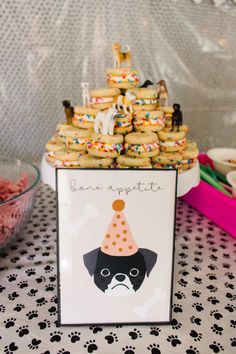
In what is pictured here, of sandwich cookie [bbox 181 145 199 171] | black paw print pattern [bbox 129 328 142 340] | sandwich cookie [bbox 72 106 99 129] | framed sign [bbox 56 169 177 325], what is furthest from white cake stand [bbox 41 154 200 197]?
black paw print pattern [bbox 129 328 142 340]

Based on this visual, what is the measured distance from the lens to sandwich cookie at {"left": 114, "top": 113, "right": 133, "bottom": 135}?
0.81 metres

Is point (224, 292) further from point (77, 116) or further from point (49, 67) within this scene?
point (49, 67)

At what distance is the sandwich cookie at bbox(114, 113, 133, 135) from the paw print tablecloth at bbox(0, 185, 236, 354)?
300mm

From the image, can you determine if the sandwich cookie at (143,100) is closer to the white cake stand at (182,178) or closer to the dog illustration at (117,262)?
the white cake stand at (182,178)

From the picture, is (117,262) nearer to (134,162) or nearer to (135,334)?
(135,334)

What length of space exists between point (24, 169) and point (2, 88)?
0.38 metres

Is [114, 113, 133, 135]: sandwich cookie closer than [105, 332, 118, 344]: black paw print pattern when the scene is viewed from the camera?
No

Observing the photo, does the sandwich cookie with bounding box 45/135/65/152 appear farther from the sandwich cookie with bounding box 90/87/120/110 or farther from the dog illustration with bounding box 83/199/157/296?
the dog illustration with bounding box 83/199/157/296

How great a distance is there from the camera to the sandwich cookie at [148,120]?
2.74 feet

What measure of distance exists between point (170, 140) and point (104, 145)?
18 centimetres

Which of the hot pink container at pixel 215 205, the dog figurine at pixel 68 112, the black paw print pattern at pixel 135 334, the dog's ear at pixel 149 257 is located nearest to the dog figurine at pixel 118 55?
the dog figurine at pixel 68 112

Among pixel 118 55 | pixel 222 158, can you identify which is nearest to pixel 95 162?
pixel 118 55

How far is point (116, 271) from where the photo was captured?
0.61 metres

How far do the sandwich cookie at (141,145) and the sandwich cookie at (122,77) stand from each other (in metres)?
0.15
